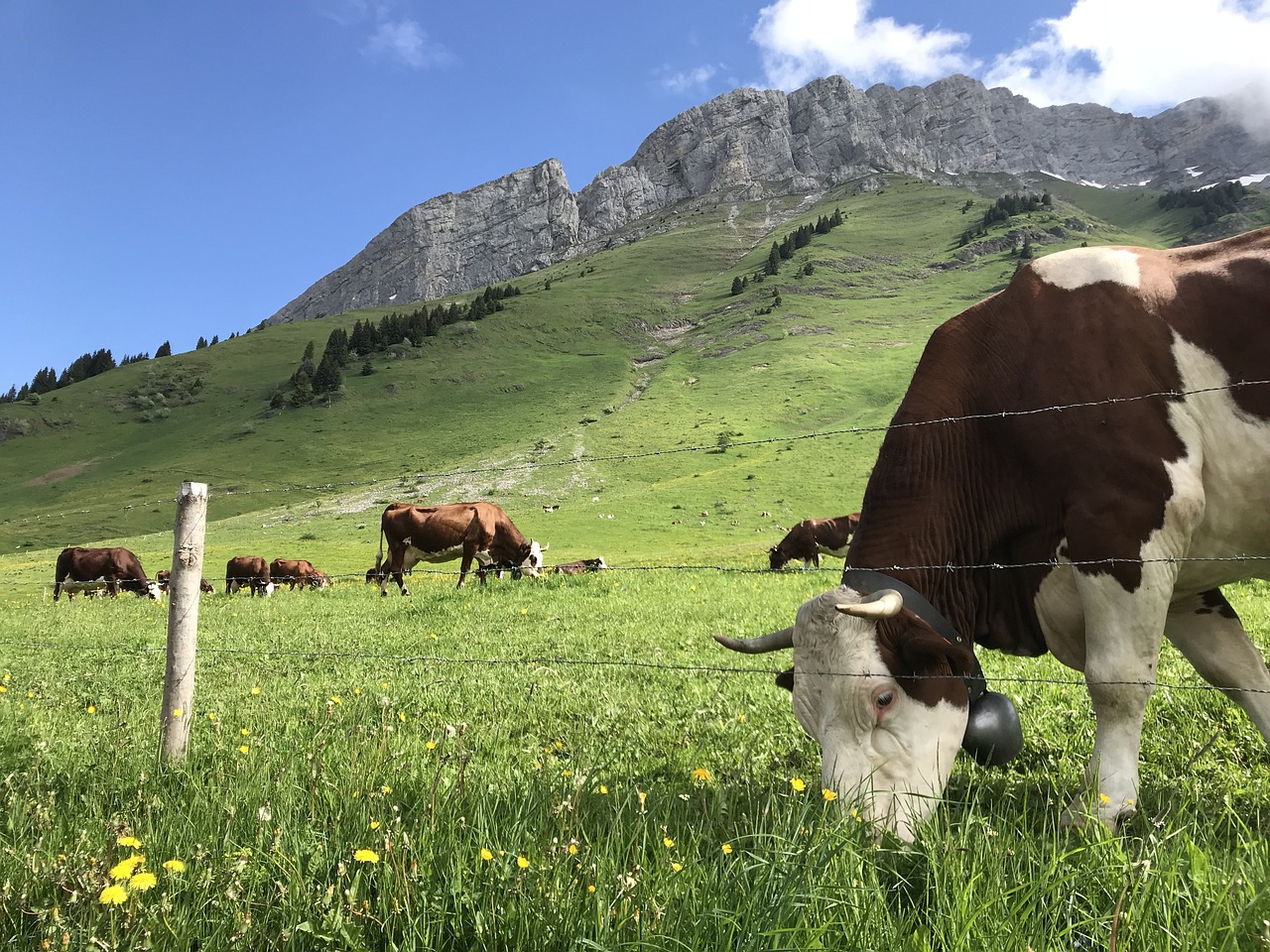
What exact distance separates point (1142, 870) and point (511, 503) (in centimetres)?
5735

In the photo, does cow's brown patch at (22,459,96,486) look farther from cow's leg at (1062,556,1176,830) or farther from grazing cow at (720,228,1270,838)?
cow's leg at (1062,556,1176,830)

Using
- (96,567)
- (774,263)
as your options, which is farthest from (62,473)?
(774,263)

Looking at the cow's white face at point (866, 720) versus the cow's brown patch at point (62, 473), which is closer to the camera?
the cow's white face at point (866, 720)

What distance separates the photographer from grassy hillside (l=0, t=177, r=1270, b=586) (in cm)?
5325

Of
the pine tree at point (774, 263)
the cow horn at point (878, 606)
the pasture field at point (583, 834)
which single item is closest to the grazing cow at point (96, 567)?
the pasture field at point (583, 834)

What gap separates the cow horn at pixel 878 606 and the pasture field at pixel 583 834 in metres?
0.69

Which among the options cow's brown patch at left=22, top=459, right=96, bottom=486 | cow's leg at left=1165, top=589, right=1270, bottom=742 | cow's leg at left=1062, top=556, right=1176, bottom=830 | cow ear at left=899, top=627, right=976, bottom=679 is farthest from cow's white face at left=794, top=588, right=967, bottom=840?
cow's brown patch at left=22, top=459, right=96, bottom=486

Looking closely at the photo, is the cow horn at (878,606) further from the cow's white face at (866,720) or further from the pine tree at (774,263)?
the pine tree at (774,263)

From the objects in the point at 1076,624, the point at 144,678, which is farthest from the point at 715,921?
the point at 144,678

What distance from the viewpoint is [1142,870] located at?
254 cm

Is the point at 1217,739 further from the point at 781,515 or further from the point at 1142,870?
the point at 781,515

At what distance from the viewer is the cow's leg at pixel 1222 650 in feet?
15.1

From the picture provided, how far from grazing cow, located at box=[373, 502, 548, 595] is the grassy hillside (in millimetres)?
4273

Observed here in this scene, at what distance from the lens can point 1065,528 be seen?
13.6 feet
